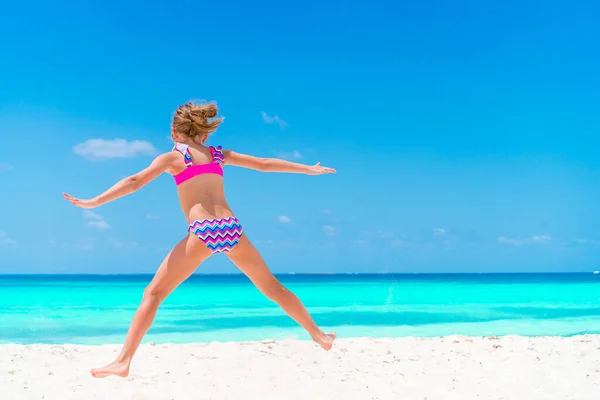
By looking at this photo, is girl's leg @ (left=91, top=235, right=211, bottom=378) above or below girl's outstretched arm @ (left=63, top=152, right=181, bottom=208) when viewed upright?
below

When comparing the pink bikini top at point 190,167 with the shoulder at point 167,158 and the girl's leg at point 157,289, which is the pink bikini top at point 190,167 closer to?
the shoulder at point 167,158

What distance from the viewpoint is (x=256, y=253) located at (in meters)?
4.53

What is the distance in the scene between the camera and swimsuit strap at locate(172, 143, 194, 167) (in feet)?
14.4

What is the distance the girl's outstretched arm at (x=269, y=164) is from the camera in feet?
Result: 15.5

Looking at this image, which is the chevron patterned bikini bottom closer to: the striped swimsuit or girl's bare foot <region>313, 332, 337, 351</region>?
the striped swimsuit

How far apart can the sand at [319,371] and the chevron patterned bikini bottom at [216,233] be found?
278 cm

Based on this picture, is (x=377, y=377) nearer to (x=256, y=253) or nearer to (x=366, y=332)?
(x=256, y=253)

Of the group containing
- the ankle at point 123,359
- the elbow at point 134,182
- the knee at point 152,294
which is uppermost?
the elbow at point 134,182

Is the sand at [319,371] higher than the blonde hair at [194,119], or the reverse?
the blonde hair at [194,119]

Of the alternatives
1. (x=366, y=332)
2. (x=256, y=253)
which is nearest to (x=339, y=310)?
(x=366, y=332)

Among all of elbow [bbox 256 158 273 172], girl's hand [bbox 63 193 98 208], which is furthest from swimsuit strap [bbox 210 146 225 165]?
girl's hand [bbox 63 193 98 208]

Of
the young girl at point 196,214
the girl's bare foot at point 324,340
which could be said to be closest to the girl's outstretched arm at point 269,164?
the young girl at point 196,214

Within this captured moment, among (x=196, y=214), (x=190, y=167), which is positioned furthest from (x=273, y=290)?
(x=190, y=167)

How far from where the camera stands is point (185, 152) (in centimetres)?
442
